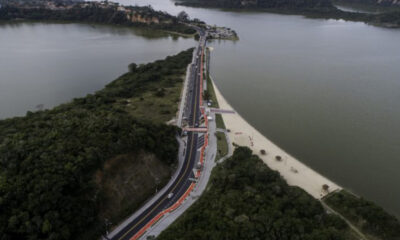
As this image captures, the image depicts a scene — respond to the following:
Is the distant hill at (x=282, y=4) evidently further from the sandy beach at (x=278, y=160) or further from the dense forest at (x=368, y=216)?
the dense forest at (x=368, y=216)

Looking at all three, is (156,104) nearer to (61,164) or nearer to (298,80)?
(61,164)

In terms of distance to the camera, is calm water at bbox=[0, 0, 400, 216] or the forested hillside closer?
calm water at bbox=[0, 0, 400, 216]

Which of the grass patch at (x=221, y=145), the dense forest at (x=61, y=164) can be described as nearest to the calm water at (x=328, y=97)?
the grass patch at (x=221, y=145)

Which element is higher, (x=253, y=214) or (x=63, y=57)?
(x=63, y=57)

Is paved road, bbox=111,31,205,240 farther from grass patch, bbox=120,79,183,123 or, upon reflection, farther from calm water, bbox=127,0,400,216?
calm water, bbox=127,0,400,216

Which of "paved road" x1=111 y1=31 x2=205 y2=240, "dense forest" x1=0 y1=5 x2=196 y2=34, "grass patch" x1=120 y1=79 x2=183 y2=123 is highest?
"dense forest" x1=0 y1=5 x2=196 y2=34

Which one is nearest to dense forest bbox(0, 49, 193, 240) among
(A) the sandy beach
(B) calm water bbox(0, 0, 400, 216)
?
(A) the sandy beach

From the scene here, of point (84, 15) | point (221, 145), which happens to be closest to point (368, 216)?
point (221, 145)
